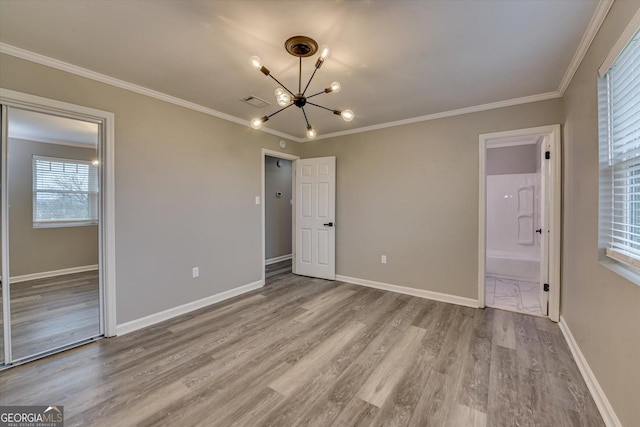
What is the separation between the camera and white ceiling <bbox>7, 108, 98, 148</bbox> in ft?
7.21

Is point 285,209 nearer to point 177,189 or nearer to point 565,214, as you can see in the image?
point 177,189

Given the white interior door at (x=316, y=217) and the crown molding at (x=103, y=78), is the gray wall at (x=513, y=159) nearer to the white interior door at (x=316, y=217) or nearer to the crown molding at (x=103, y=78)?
the white interior door at (x=316, y=217)

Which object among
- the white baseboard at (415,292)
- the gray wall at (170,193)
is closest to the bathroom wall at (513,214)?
the white baseboard at (415,292)

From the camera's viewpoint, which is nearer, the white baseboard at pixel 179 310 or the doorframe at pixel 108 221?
the doorframe at pixel 108 221

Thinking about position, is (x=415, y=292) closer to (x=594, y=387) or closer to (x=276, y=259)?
(x=594, y=387)

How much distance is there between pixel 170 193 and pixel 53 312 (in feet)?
5.88

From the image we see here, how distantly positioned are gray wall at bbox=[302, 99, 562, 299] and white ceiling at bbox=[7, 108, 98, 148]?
3.15 m

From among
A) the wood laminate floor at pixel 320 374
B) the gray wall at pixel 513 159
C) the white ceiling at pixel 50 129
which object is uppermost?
the gray wall at pixel 513 159

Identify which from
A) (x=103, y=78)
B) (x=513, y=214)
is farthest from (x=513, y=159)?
(x=103, y=78)

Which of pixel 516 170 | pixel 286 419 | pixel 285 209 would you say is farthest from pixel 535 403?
pixel 285 209

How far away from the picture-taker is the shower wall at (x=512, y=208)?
4.93m

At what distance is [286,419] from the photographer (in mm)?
1567

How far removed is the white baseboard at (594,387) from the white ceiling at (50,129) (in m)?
4.38

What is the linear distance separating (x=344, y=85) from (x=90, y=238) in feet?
10.0
